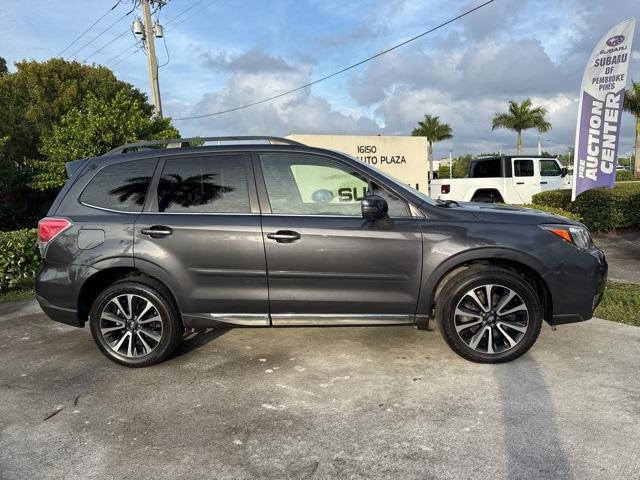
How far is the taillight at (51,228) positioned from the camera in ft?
13.1

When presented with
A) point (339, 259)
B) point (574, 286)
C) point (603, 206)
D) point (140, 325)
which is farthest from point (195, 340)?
point (603, 206)

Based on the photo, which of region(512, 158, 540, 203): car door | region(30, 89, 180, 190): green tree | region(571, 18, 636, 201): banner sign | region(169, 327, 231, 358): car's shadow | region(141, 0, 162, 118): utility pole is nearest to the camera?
region(169, 327, 231, 358): car's shadow

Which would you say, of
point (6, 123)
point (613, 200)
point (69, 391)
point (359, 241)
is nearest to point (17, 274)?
point (69, 391)

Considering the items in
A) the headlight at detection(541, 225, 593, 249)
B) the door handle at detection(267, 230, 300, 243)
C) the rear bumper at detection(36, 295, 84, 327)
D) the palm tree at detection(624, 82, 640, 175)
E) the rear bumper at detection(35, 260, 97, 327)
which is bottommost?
the rear bumper at detection(36, 295, 84, 327)

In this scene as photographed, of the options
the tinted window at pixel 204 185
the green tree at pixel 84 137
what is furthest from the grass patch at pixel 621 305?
the green tree at pixel 84 137

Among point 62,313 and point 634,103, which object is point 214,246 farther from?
point 634,103

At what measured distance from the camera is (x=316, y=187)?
4008 mm

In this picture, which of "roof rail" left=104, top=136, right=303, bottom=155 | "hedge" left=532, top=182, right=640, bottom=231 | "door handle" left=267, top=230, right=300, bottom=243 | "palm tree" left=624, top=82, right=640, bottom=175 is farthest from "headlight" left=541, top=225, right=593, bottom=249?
"palm tree" left=624, top=82, right=640, bottom=175

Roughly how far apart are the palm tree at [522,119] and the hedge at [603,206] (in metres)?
32.4

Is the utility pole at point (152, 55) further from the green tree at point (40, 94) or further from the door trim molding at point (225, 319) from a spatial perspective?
the door trim molding at point (225, 319)

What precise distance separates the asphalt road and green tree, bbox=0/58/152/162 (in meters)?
16.1

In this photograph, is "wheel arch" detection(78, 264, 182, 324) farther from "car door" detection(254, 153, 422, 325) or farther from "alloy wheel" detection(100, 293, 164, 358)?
"car door" detection(254, 153, 422, 325)

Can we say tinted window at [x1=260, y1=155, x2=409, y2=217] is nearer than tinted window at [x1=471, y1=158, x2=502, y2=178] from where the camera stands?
Yes

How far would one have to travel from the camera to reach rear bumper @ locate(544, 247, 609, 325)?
3.75 metres
